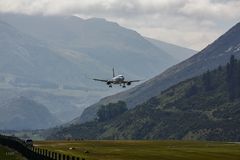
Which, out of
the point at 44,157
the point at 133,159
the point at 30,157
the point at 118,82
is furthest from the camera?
the point at 118,82

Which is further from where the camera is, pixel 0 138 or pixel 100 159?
pixel 0 138

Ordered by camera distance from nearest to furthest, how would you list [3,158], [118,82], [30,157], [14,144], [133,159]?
[30,157]
[3,158]
[133,159]
[14,144]
[118,82]

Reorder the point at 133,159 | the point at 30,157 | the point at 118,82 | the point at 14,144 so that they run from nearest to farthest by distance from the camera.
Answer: the point at 30,157, the point at 133,159, the point at 14,144, the point at 118,82

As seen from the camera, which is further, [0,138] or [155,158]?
[0,138]

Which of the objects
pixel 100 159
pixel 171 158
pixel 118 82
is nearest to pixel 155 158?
pixel 171 158

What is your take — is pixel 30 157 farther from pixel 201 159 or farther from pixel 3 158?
pixel 201 159

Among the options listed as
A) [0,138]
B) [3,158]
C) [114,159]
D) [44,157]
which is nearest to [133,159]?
[114,159]

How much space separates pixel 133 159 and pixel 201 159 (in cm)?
967

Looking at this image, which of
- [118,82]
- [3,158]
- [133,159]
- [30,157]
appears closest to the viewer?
[30,157]

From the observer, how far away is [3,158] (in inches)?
3270

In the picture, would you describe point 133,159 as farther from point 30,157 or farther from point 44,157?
point 44,157

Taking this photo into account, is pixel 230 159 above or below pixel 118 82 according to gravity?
below

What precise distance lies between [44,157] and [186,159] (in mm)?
37587

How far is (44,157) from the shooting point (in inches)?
2398
